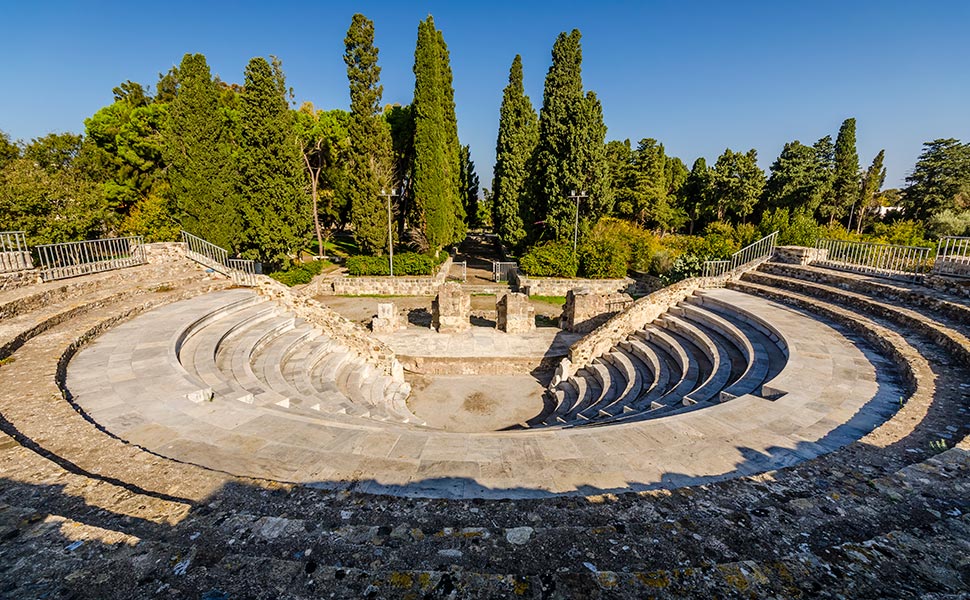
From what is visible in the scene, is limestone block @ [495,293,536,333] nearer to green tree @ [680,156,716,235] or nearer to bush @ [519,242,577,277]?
bush @ [519,242,577,277]

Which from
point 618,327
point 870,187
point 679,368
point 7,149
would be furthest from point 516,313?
point 870,187

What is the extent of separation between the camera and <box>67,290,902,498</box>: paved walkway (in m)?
3.99

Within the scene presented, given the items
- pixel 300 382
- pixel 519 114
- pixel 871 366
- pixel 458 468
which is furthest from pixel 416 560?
pixel 519 114

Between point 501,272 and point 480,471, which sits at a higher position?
point 480,471

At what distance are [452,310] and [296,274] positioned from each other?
11.8 meters

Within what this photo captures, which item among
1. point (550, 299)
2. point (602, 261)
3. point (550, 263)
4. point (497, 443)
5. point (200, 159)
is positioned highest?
point (200, 159)

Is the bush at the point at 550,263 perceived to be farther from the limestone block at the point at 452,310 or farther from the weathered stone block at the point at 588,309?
the limestone block at the point at 452,310

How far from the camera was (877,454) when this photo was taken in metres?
4.15

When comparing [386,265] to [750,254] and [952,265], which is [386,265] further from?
[952,265]

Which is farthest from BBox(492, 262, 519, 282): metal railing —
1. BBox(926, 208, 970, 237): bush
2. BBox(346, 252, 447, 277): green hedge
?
BBox(926, 208, 970, 237): bush

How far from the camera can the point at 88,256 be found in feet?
38.5

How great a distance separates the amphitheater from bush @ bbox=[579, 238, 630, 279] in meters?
12.4

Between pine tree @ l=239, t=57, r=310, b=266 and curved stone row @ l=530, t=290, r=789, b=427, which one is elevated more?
pine tree @ l=239, t=57, r=310, b=266

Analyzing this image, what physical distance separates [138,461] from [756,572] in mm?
5139
